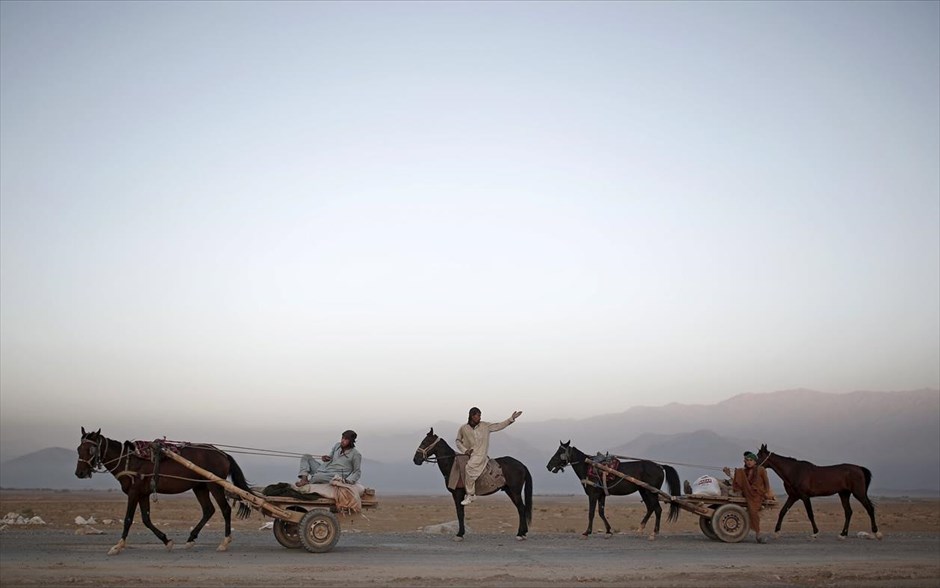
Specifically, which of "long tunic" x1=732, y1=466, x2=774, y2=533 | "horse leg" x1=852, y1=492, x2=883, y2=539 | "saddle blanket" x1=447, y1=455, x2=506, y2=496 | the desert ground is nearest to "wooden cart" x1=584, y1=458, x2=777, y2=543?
"long tunic" x1=732, y1=466, x2=774, y2=533

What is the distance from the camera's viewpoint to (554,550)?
17016 millimetres

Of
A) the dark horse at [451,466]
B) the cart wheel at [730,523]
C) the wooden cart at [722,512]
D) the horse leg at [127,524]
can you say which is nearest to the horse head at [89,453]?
the horse leg at [127,524]

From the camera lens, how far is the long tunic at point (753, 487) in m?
18.9

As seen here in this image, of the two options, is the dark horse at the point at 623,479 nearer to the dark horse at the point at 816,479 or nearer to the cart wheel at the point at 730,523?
the cart wheel at the point at 730,523

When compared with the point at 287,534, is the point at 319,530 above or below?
above

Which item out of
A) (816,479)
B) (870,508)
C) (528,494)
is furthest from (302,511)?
(870,508)

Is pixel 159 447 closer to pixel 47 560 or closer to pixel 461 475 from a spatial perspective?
pixel 47 560

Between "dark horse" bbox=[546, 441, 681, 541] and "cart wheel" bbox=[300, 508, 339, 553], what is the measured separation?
7.57m

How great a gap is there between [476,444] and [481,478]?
0.84 m

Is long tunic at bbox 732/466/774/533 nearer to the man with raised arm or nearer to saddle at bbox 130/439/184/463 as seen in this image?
the man with raised arm

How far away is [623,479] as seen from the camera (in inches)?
822

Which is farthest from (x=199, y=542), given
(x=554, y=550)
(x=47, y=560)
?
(x=554, y=550)

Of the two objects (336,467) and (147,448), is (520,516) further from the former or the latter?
(147,448)

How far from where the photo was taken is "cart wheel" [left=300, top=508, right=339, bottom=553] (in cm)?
1559
